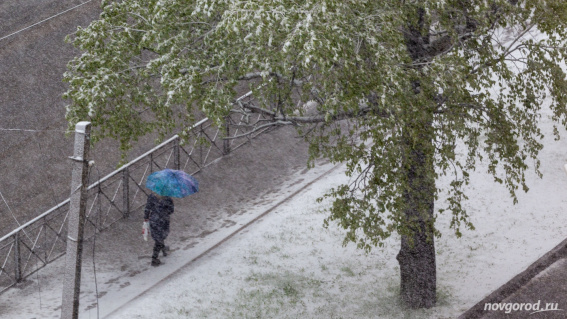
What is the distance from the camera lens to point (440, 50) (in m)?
8.98

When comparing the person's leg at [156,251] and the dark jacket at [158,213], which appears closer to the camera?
the dark jacket at [158,213]

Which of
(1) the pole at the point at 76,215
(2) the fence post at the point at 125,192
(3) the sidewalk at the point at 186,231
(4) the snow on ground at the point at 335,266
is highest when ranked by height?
(1) the pole at the point at 76,215

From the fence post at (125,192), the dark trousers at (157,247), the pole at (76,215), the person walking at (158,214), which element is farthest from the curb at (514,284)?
the fence post at (125,192)

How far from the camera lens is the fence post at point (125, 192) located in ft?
40.6

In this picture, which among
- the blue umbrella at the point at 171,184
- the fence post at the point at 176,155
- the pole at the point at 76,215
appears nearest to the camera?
the pole at the point at 76,215

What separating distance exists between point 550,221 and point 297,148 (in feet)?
20.0

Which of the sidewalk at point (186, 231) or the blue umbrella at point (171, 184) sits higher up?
the blue umbrella at point (171, 184)

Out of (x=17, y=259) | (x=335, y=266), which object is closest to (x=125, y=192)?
(x=17, y=259)

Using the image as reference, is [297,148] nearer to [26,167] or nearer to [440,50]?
[26,167]

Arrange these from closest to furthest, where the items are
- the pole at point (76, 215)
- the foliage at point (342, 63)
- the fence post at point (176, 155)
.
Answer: the pole at point (76, 215), the foliage at point (342, 63), the fence post at point (176, 155)

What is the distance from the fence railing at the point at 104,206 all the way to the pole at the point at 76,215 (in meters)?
2.80

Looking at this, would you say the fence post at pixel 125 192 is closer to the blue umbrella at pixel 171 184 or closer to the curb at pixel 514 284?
the blue umbrella at pixel 171 184

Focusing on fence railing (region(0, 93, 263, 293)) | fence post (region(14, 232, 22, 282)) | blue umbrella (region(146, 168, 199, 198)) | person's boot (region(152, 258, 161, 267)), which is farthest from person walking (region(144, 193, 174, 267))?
fence post (region(14, 232, 22, 282))

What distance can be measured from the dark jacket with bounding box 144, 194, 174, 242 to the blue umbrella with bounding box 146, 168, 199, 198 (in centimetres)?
29
